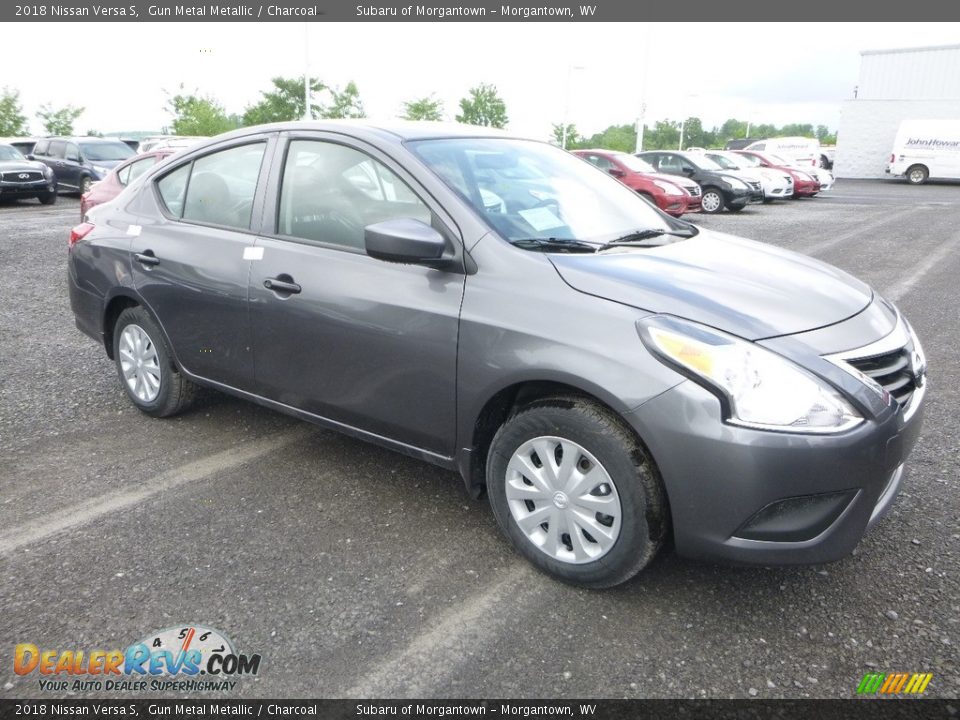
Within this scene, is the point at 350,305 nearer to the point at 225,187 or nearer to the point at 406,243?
the point at 406,243

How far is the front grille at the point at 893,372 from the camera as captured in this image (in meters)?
2.65

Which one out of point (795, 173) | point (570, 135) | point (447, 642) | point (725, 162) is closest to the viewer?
point (447, 642)

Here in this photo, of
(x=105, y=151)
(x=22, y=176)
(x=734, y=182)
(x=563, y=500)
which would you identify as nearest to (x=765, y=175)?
(x=734, y=182)

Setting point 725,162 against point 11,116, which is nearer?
point 725,162

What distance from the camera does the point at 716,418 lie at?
2445 mm

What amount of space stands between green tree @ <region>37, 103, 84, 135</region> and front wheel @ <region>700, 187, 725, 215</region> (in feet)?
146

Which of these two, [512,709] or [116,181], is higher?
[116,181]

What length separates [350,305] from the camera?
3.31m

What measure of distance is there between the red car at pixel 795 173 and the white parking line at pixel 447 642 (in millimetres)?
23208

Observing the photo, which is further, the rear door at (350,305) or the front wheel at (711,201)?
the front wheel at (711,201)

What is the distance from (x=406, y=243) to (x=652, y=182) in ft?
48.8

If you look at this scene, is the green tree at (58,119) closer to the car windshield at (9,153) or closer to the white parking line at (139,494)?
the car windshield at (9,153)

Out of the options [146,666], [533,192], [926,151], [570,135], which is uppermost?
[570,135]

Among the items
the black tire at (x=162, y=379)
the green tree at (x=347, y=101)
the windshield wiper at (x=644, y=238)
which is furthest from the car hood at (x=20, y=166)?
the green tree at (x=347, y=101)
